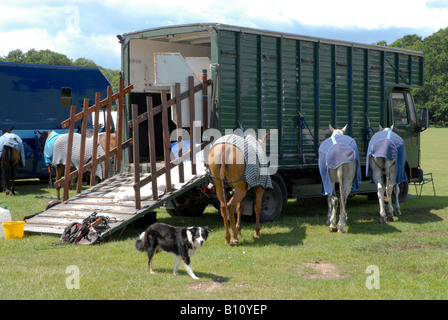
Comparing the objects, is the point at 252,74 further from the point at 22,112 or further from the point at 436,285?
the point at 22,112

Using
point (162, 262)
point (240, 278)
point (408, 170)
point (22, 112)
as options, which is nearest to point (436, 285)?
point (240, 278)

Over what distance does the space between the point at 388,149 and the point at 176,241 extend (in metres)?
6.09

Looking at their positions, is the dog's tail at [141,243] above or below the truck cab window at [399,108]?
below

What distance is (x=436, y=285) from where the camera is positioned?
6922mm

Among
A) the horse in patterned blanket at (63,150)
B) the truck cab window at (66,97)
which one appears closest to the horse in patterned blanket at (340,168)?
the horse in patterned blanket at (63,150)

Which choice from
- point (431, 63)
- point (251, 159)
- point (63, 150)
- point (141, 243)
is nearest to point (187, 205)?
point (251, 159)

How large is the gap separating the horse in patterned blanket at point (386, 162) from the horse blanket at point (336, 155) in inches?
50.0

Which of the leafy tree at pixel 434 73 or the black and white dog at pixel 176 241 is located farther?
the leafy tree at pixel 434 73

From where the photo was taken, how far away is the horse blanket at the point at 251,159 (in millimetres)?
9570

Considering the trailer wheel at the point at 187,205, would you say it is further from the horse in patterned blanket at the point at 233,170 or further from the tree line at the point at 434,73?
the tree line at the point at 434,73

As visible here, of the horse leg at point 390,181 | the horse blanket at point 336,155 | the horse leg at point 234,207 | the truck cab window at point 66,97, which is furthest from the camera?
the truck cab window at point 66,97

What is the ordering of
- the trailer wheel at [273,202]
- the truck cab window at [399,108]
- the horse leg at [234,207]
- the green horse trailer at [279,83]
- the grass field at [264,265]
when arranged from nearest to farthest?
the grass field at [264,265] → the horse leg at [234,207] → the green horse trailer at [279,83] → the trailer wheel at [273,202] → the truck cab window at [399,108]

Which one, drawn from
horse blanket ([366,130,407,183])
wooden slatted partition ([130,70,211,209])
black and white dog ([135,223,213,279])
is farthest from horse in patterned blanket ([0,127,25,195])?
black and white dog ([135,223,213,279])

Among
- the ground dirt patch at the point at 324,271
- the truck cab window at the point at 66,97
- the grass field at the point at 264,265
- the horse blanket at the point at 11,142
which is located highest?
the truck cab window at the point at 66,97
